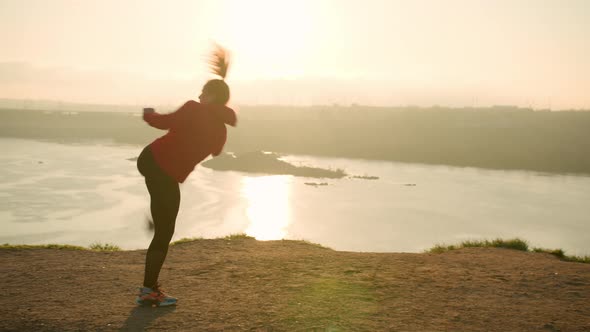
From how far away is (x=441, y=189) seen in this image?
89938mm

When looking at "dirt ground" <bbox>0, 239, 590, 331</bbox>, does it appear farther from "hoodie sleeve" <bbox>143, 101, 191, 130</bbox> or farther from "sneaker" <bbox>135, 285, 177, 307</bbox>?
"hoodie sleeve" <bbox>143, 101, 191, 130</bbox>

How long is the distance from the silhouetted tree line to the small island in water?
2745 cm

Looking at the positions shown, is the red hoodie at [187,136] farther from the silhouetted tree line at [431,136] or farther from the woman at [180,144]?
the silhouetted tree line at [431,136]

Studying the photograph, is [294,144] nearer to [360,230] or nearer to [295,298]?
[360,230]

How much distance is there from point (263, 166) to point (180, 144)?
10868cm

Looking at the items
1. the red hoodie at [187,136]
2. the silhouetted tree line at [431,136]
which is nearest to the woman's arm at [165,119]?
the red hoodie at [187,136]

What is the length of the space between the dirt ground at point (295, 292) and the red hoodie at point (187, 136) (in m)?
1.64

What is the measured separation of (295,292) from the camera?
632 centimetres

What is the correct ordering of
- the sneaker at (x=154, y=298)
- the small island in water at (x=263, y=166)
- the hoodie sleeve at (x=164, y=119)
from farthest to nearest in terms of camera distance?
the small island in water at (x=263, y=166)
the sneaker at (x=154, y=298)
the hoodie sleeve at (x=164, y=119)

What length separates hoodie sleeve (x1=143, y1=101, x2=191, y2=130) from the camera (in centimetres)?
509

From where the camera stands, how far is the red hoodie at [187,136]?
526 cm

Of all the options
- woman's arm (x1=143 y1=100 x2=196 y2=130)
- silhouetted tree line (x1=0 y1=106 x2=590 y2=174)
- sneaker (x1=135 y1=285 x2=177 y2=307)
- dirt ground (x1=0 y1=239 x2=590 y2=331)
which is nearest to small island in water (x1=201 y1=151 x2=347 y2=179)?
silhouetted tree line (x1=0 y1=106 x2=590 y2=174)

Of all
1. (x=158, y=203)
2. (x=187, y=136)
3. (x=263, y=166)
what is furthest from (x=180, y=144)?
(x=263, y=166)

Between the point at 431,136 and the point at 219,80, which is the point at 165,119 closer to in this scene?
the point at 219,80
